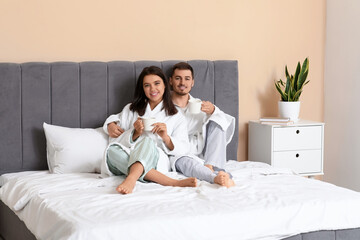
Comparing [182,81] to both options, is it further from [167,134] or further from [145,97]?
[167,134]

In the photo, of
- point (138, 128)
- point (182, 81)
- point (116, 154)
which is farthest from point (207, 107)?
point (116, 154)

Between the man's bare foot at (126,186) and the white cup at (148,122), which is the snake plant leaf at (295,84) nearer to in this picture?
the white cup at (148,122)

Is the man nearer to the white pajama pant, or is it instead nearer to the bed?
the white pajama pant

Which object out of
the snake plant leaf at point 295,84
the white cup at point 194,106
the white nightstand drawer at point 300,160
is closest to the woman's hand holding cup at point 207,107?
the white cup at point 194,106

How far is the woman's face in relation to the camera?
3.65m

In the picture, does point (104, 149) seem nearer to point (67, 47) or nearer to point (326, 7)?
point (67, 47)

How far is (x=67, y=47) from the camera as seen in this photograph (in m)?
3.84

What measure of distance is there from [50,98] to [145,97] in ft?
1.99

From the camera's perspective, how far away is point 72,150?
353 centimetres

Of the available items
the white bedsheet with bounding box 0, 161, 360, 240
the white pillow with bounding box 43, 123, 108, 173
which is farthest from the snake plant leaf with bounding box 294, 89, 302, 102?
the white pillow with bounding box 43, 123, 108, 173

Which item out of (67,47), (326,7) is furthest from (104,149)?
(326,7)

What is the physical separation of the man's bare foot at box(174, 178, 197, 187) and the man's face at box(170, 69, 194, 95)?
0.89 meters

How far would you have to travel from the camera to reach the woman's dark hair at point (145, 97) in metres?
3.68

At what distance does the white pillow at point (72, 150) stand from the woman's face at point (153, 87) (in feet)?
1.35
